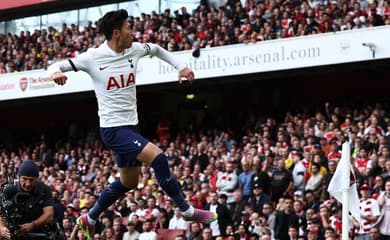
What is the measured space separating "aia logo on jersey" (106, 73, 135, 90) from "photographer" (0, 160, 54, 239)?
1622mm

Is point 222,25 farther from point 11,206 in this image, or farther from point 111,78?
point 111,78

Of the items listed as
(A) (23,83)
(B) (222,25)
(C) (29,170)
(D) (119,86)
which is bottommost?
(C) (29,170)

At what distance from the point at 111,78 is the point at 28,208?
81.6 inches

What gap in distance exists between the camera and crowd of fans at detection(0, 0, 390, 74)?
21.5m

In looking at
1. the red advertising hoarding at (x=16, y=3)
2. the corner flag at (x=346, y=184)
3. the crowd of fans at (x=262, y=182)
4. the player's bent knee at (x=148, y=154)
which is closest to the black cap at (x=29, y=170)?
the player's bent knee at (x=148, y=154)

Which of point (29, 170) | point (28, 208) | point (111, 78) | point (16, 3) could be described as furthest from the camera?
point (16, 3)

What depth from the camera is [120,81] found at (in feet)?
31.3

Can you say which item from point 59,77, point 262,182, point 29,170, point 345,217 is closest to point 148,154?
point 59,77

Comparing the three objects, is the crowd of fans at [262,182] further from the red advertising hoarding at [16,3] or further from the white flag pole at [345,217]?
the red advertising hoarding at [16,3]

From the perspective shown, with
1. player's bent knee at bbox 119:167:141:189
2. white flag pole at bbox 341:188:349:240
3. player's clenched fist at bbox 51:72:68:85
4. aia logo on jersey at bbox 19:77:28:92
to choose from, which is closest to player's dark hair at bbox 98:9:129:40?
player's clenched fist at bbox 51:72:68:85

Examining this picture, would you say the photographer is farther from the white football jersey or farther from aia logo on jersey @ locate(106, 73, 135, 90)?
aia logo on jersey @ locate(106, 73, 135, 90)

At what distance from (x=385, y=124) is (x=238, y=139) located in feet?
18.6

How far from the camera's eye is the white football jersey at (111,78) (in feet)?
31.2

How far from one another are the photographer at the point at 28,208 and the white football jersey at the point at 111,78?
1.44 meters
